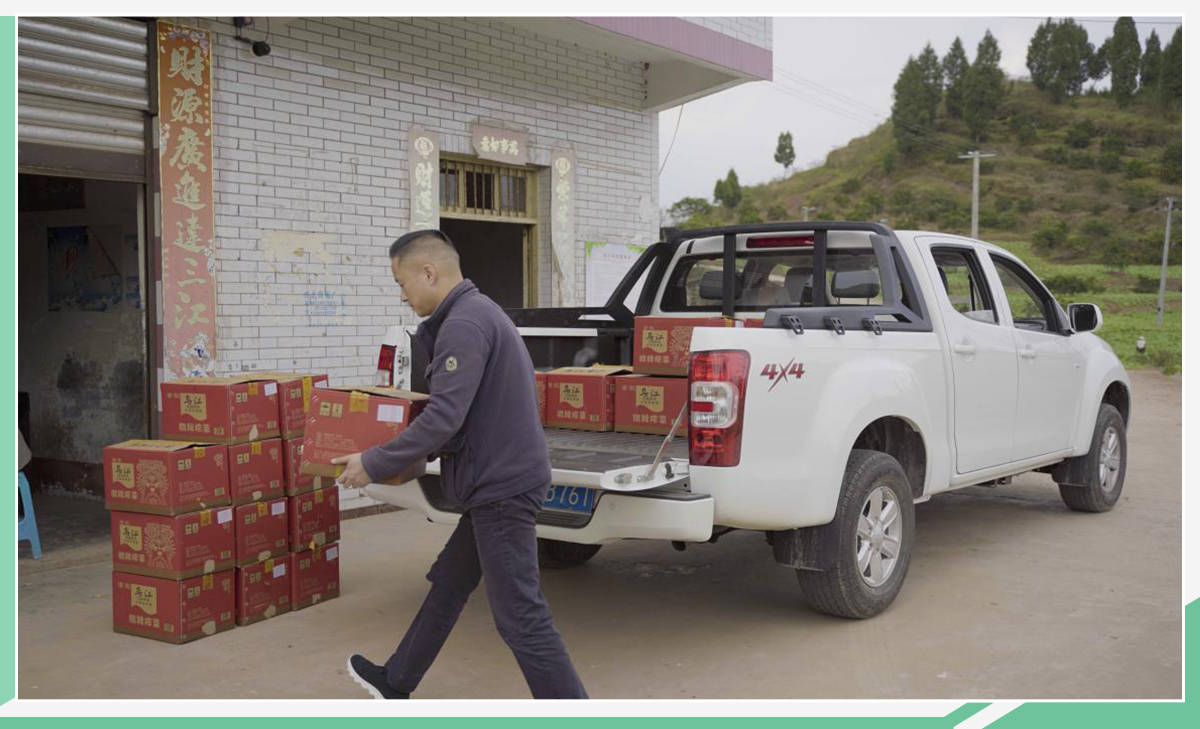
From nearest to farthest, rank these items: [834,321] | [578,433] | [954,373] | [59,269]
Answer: [834,321], [578,433], [954,373], [59,269]

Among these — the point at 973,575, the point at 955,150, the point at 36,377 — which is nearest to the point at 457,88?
the point at 36,377

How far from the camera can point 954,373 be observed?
5770mm

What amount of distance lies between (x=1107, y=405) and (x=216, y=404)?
616cm

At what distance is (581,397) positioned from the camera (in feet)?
17.7

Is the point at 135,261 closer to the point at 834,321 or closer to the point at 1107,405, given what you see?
the point at 834,321

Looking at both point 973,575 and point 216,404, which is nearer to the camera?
point 216,404

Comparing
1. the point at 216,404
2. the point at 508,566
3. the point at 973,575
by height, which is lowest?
the point at 973,575

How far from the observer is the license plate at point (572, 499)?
14.7ft

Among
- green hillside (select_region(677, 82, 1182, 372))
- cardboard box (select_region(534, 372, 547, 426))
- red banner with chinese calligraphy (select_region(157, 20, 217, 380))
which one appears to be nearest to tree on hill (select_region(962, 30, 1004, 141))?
green hillside (select_region(677, 82, 1182, 372))

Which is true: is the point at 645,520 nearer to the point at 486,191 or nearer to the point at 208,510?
the point at 208,510

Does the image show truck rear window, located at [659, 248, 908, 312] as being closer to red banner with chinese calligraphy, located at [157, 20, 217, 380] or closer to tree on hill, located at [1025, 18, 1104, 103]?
red banner with chinese calligraphy, located at [157, 20, 217, 380]

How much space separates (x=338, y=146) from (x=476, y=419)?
4887 mm

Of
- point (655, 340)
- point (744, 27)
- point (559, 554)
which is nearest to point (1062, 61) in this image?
point (744, 27)

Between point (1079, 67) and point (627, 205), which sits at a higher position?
point (1079, 67)
